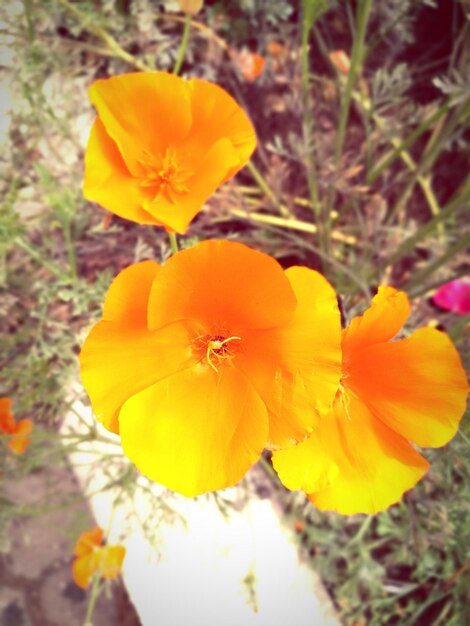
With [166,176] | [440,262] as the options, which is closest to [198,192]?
[166,176]

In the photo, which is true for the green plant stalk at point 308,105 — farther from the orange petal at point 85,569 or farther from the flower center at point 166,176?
the orange petal at point 85,569

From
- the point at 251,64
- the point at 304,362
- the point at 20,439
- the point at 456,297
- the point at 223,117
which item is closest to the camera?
the point at 304,362

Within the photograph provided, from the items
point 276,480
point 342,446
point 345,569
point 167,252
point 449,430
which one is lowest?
point 345,569

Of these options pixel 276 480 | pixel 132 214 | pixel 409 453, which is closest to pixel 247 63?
pixel 132 214

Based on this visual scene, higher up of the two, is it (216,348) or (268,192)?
(216,348)

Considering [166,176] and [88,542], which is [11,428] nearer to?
[88,542]

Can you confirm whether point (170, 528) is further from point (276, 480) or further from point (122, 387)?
point (122, 387)
